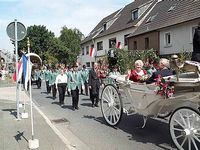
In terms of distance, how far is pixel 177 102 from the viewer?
676 centimetres

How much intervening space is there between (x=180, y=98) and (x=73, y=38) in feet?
268

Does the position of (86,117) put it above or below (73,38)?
below

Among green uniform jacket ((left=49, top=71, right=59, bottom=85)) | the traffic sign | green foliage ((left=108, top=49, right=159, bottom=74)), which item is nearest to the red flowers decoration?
the traffic sign

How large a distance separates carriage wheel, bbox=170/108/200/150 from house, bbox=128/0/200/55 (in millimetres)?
19836

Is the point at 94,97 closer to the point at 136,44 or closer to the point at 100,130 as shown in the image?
the point at 100,130

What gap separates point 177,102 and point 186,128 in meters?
0.70

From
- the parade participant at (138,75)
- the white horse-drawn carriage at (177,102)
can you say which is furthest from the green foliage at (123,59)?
the white horse-drawn carriage at (177,102)

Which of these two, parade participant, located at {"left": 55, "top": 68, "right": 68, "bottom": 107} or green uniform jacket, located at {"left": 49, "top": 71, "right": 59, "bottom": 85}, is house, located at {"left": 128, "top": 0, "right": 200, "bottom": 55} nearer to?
green uniform jacket, located at {"left": 49, "top": 71, "right": 59, "bottom": 85}

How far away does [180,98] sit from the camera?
6.60 metres

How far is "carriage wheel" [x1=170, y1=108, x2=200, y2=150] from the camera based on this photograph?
6035mm

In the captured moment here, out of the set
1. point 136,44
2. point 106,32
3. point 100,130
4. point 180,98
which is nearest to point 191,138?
point 180,98

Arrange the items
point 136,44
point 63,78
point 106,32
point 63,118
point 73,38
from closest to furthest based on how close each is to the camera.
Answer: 1. point 63,118
2. point 63,78
3. point 136,44
4. point 106,32
5. point 73,38

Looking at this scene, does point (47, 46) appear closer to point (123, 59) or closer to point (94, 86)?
point (123, 59)

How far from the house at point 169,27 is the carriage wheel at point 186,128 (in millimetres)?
19836
